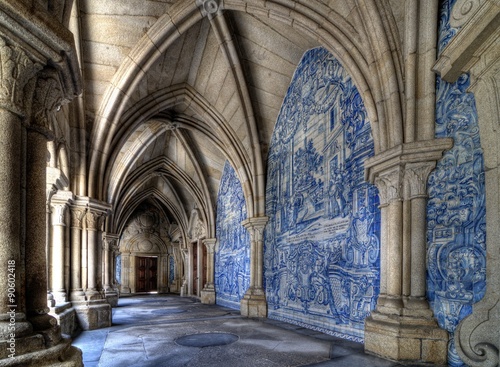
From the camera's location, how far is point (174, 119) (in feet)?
30.8

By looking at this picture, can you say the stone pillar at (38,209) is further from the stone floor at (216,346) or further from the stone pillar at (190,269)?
the stone pillar at (190,269)

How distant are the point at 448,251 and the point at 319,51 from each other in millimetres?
3874

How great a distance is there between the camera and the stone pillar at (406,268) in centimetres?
360

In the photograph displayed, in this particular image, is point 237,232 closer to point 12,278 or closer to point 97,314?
point 97,314

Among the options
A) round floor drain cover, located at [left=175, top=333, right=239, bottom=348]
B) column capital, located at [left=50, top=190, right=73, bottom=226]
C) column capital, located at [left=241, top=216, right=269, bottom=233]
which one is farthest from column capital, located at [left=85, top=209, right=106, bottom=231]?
column capital, located at [left=241, top=216, right=269, bottom=233]

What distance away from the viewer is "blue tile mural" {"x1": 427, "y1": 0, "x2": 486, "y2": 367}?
333 cm

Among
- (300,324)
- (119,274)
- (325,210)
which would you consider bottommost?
(119,274)

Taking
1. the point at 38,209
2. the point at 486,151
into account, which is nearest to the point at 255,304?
the point at 486,151

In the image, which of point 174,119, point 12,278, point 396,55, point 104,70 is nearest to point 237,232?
point 174,119

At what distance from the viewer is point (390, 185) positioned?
161 inches

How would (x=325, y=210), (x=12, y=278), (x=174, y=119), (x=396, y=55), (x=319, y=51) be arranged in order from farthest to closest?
(x=174, y=119), (x=319, y=51), (x=325, y=210), (x=396, y=55), (x=12, y=278)

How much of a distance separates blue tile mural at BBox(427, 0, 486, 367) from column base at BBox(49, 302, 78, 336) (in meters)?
4.56

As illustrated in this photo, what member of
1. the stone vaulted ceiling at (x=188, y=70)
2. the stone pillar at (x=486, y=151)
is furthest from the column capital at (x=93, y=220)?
the stone pillar at (x=486, y=151)

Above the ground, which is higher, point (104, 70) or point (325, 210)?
point (104, 70)
